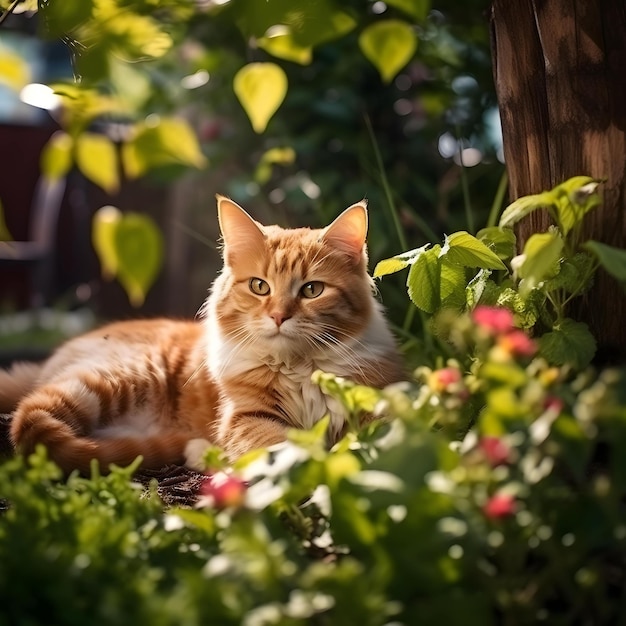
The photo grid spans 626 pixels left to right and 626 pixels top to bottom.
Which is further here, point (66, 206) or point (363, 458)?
point (66, 206)

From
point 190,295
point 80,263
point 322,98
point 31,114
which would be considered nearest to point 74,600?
point 322,98

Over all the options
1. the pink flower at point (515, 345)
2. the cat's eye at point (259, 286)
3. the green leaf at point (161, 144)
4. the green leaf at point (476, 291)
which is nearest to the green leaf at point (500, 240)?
the green leaf at point (476, 291)

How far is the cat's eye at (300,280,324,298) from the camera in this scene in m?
2.05

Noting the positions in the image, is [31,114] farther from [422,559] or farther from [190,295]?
[422,559]

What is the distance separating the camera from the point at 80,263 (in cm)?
535

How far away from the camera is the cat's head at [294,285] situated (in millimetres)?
1989

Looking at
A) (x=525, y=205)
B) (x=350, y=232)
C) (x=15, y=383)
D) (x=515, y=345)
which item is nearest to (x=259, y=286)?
(x=350, y=232)

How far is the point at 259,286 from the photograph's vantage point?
2090 mm

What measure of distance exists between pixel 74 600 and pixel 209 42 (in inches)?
128

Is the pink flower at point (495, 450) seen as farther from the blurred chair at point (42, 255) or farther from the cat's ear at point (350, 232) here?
the blurred chair at point (42, 255)

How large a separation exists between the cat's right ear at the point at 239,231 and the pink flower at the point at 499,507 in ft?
4.14

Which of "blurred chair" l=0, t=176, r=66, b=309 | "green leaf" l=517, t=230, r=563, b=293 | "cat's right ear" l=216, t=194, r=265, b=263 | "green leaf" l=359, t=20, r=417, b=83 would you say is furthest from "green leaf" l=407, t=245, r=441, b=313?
"blurred chair" l=0, t=176, r=66, b=309

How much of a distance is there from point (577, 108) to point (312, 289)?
0.74 meters

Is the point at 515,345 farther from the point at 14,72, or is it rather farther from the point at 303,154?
the point at 303,154
